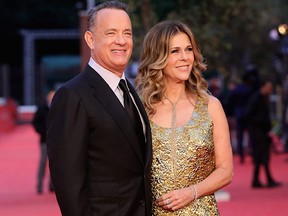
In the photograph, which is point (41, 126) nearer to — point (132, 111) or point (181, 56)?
point (181, 56)

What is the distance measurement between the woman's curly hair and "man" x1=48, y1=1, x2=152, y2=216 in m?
0.49

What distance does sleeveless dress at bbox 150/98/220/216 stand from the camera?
511 centimetres

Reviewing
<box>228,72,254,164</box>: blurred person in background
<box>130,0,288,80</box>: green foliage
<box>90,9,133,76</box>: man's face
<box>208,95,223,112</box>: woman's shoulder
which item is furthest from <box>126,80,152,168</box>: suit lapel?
<box>228,72,254,164</box>: blurred person in background

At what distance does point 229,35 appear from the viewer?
34.3 metres

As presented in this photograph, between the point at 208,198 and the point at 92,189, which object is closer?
the point at 92,189

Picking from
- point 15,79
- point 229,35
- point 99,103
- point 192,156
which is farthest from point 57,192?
point 15,79

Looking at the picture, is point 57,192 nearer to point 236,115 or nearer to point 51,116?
point 51,116

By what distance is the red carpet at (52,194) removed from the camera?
505 inches

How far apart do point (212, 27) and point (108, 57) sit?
1175cm

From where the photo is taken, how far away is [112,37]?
475cm

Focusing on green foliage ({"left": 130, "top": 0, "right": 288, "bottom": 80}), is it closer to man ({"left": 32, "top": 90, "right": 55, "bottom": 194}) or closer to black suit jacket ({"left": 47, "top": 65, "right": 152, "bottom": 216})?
man ({"left": 32, "top": 90, "right": 55, "bottom": 194})

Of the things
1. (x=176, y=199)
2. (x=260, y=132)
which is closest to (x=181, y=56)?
(x=176, y=199)

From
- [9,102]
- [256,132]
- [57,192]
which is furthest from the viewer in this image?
[9,102]

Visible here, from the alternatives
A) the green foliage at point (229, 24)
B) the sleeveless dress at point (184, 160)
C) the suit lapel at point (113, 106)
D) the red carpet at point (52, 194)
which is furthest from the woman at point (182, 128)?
the green foliage at point (229, 24)
